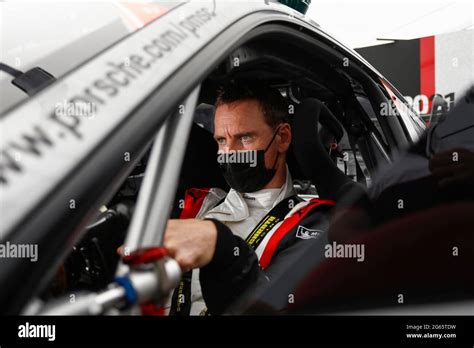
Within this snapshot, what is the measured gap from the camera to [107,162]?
56 cm

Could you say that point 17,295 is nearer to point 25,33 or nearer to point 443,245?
point 25,33

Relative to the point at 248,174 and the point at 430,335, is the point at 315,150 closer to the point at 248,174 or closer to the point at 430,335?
the point at 248,174

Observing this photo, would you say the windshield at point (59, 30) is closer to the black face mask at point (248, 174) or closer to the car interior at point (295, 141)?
the car interior at point (295, 141)

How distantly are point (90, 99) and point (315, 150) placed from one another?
38.4 inches

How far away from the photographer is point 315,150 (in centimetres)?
145

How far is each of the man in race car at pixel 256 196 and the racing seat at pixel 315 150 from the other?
0.07 meters

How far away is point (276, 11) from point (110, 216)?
64 centimetres

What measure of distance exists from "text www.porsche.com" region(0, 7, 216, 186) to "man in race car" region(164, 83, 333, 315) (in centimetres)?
55

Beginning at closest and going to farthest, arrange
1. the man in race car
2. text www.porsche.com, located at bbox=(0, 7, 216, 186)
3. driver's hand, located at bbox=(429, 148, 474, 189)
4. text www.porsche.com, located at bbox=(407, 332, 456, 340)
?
text www.porsche.com, located at bbox=(0, 7, 216, 186)
text www.porsche.com, located at bbox=(407, 332, 456, 340)
driver's hand, located at bbox=(429, 148, 474, 189)
the man in race car

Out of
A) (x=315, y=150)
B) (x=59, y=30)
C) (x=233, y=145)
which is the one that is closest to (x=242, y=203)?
(x=233, y=145)

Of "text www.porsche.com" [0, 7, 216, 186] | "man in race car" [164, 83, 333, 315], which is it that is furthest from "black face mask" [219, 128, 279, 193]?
"text www.porsche.com" [0, 7, 216, 186]

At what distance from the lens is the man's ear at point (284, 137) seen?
5.24ft

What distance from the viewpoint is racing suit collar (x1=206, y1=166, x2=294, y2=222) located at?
150 cm

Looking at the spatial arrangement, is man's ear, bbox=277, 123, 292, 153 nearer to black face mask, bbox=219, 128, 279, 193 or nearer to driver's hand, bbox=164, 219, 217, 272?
black face mask, bbox=219, 128, 279, 193
